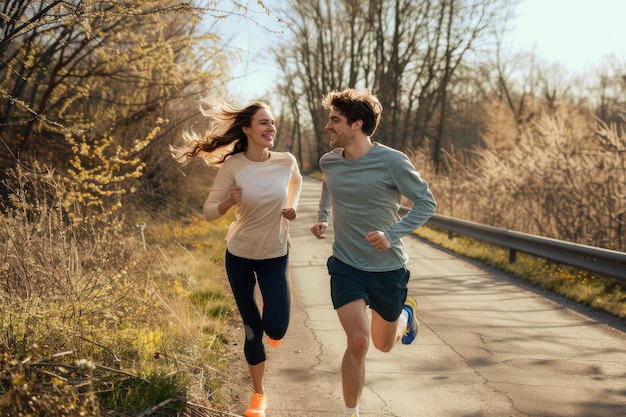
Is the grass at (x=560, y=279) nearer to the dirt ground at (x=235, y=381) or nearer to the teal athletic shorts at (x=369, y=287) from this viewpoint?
the dirt ground at (x=235, y=381)

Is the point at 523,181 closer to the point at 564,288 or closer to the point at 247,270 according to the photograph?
the point at 564,288

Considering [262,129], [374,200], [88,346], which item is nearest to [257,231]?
[262,129]

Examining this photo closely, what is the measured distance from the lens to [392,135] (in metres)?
33.2

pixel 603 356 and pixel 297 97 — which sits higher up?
pixel 297 97

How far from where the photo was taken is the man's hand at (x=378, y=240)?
4.06 metres

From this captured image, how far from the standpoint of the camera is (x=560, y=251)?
33.7 ft

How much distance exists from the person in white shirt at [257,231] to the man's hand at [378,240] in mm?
836

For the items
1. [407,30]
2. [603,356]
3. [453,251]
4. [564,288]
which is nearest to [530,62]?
[407,30]

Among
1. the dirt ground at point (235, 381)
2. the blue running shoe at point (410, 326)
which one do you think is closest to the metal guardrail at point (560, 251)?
the blue running shoe at point (410, 326)

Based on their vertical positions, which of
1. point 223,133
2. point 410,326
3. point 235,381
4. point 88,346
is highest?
point 223,133

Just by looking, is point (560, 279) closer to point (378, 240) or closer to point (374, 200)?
point (374, 200)

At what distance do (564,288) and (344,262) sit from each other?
6.40 meters

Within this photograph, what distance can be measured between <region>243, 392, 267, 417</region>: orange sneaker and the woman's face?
169 centimetres

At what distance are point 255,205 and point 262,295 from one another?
0.61 meters
